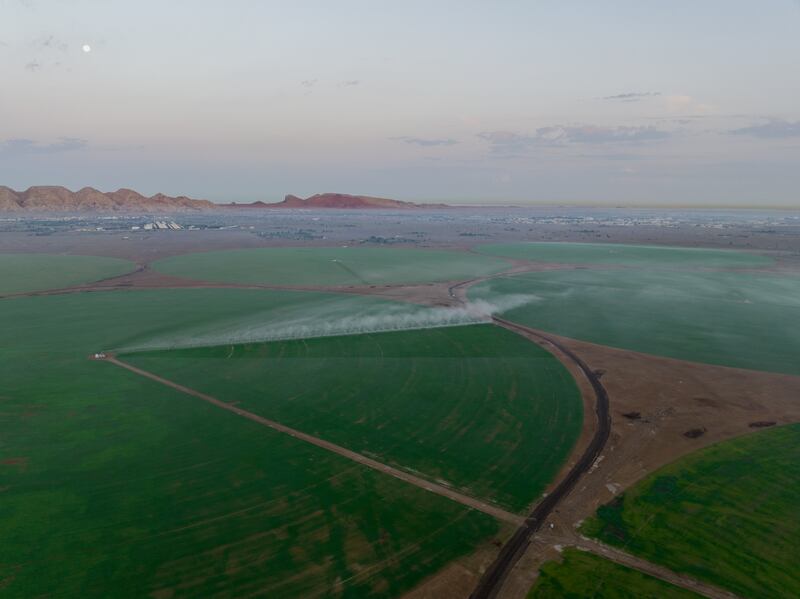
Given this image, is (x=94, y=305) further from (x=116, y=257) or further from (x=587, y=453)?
(x=587, y=453)

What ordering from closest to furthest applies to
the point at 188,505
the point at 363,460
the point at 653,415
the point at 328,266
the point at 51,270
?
the point at 188,505 < the point at 363,460 < the point at 653,415 < the point at 51,270 < the point at 328,266

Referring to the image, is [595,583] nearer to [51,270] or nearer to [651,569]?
[651,569]

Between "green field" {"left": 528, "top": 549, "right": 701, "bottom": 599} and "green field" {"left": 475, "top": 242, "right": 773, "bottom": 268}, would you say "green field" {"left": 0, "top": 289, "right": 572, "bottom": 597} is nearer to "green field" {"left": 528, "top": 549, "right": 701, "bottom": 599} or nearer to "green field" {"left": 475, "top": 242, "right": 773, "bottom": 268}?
"green field" {"left": 528, "top": 549, "right": 701, "bottom": 599}

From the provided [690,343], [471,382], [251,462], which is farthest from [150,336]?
[690,343]

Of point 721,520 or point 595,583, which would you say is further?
point 721,520

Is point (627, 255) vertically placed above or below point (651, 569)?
above

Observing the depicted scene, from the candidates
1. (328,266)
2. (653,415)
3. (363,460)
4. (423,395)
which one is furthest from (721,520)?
(328,266)

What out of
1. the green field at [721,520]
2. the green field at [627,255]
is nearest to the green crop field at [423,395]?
the green field at [721,520]
